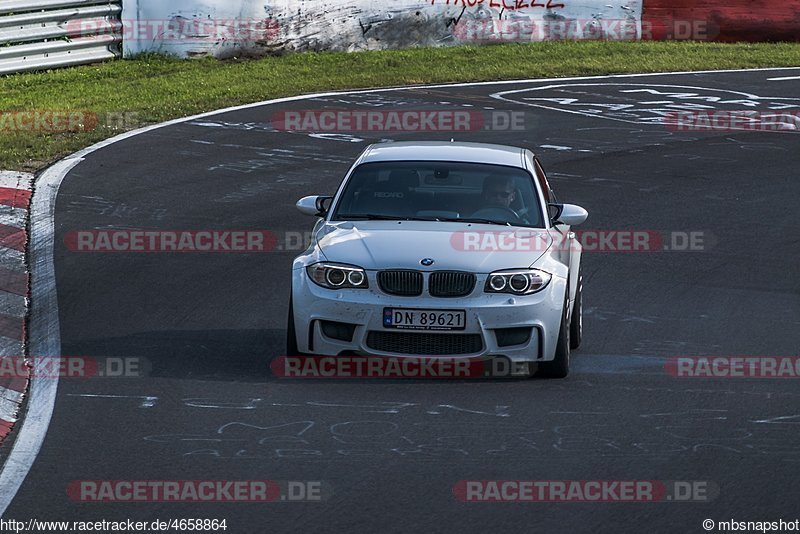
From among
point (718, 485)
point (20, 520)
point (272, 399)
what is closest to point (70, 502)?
point (20, 520)

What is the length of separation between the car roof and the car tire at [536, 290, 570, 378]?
1.74 metres

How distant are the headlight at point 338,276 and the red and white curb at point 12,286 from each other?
199 cm

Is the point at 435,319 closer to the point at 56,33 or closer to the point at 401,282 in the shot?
the point at 401,282

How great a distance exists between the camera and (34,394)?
884 centimetres

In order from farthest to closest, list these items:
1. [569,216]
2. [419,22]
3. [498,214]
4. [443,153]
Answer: [419,22] → [443,153] → [569,216] → [498,214]

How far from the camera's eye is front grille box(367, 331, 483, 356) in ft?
30.2

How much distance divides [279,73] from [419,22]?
4.00m

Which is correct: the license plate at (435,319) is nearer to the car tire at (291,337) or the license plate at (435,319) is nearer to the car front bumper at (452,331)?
the car front bumper at (452,331)

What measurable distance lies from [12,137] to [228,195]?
141 inches

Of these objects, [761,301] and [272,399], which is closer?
[272,399]

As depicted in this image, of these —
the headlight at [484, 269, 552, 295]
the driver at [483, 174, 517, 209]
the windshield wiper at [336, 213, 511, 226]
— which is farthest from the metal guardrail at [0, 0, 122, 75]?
the headlight at [484, 269, 552, 295]

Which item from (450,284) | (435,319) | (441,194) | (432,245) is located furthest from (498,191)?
(435,319)

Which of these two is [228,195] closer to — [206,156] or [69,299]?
[206,156]

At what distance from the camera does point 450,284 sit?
30.5 feet
